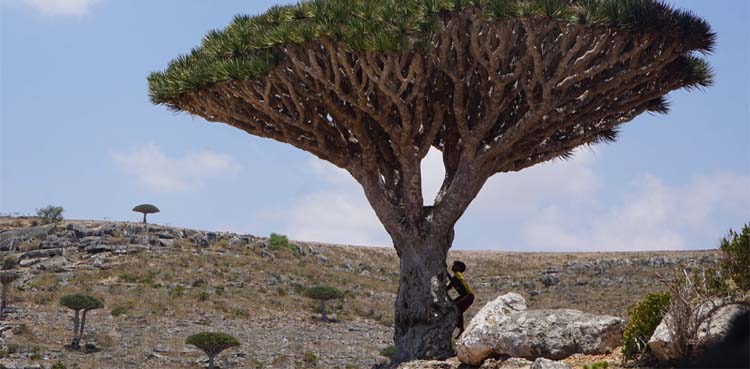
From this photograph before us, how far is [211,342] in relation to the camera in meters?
24.6

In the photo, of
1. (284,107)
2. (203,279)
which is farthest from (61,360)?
(284,107)

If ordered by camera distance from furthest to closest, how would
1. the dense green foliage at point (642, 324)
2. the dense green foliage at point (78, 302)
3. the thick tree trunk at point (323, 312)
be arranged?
the thick tree trunk at point (323, 312), the dense green foliage at point (78, 302), the dense green foliage at point (642, 324)

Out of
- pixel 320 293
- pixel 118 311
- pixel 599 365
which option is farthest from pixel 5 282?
pixel 599 365

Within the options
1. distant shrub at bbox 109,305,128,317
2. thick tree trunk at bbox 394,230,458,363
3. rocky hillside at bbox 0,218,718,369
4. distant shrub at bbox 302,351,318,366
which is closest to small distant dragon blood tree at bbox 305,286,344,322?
rocky hillside at bbox 0,218,718,369

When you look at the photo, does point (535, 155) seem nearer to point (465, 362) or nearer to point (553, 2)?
point (553, 2)

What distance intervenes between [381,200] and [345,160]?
2.68 ft

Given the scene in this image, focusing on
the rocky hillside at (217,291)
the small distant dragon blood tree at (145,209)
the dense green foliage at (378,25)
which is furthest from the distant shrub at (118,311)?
the small distant dragon blood tree at (145,209)

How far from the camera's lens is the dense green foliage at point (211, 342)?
24484 mm

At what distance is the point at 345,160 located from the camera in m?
13.1

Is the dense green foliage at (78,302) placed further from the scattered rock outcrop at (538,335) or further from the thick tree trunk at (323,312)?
the scattered rock outcrop at (538,335)

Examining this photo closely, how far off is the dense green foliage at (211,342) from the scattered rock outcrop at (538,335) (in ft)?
48.0

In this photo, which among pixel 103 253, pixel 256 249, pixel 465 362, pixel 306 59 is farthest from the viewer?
pixel 256 249

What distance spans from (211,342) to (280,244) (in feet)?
71.1

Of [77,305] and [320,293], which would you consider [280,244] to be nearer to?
[320,293]
